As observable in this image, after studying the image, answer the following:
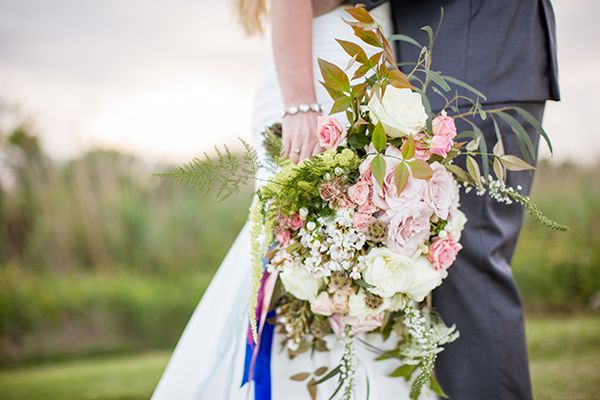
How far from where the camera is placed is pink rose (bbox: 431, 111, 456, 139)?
50.4 inches

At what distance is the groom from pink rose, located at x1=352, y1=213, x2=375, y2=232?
39 cm

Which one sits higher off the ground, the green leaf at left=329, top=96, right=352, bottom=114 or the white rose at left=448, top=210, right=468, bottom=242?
the green leaf at left=329, top=96, right=352, bottom=114

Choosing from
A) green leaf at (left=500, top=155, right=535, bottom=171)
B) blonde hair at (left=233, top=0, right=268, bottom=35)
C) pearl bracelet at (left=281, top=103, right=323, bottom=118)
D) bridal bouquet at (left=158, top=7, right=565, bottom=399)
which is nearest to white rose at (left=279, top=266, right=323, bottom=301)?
bridal bouquet at (left=158, top=7, right=565, bottom=399)

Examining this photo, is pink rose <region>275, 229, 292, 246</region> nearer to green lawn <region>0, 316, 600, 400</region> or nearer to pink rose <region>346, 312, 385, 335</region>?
pink rose <region>346, 312, 385, 335</region>

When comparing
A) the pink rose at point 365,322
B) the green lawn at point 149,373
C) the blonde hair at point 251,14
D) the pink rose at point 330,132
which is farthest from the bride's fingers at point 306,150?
the green lawn at point 149,373

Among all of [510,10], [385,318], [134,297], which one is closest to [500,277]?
[385,318]

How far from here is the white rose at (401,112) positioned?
125 centimetres

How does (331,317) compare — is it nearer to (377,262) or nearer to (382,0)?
(377,262)

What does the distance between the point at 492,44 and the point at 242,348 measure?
116cm

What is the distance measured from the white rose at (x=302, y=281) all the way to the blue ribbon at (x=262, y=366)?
0.22 m

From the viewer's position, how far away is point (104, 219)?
15.9 ft

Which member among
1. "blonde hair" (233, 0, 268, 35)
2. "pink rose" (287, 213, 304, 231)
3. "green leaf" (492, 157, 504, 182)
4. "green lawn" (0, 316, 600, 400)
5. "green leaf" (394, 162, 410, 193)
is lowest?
"green lawn" (0, 316, 600, 400)

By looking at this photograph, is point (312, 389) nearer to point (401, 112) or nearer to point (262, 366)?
point (262, 366)

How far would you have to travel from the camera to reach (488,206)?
1543 mm
